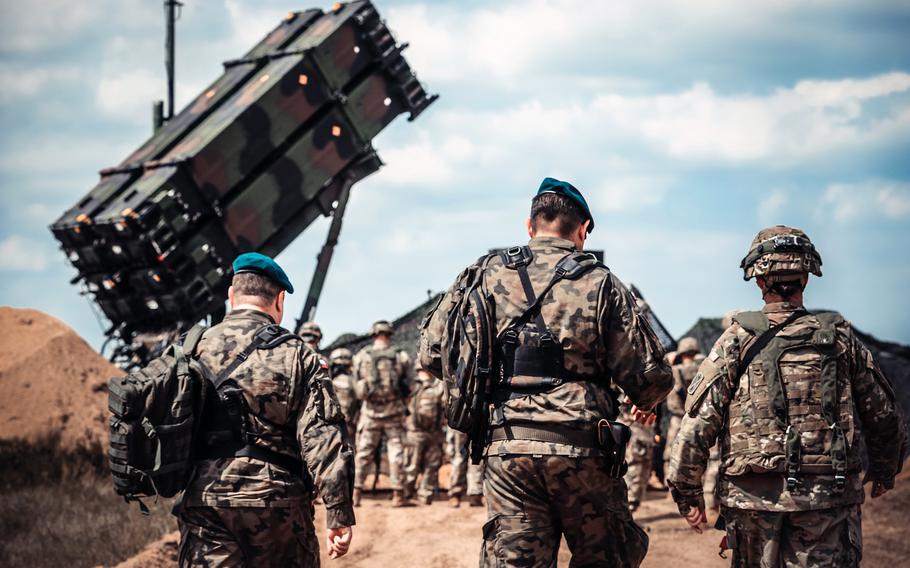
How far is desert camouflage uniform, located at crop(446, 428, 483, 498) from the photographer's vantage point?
10.9 m

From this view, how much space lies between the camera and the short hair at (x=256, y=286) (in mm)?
4348

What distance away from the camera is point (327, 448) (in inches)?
156

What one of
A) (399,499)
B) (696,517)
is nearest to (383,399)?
(399,499)

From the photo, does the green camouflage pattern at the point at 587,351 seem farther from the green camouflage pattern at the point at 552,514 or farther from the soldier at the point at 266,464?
the soldier at the point at 266,464

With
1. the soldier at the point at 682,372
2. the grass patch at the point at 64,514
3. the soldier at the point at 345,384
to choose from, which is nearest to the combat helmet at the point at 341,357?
the soldier at the point at 345,384

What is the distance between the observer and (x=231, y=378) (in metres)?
4.10

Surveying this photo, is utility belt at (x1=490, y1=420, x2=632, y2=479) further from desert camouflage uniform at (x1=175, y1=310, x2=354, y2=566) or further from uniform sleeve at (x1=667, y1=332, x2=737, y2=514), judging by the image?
desert camouflage uniform at (x1=175, y1=310, x2=354, y2=566)

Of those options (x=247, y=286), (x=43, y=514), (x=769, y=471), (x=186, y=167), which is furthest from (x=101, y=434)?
(x=769, y=471)

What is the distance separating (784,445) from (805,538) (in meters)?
0.38

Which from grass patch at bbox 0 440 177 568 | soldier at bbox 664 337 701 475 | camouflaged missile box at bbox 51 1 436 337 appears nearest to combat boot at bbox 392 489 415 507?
grass patch at bbox 0 440 177 568

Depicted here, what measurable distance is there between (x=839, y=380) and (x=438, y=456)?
753cm

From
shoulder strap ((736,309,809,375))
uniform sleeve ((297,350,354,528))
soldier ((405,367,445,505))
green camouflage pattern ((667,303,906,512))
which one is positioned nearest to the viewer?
uniform sleeve ((297,350,354,528))

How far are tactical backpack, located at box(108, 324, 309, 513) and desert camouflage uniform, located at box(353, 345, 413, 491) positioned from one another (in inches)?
282

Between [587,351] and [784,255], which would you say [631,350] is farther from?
[784,255]
